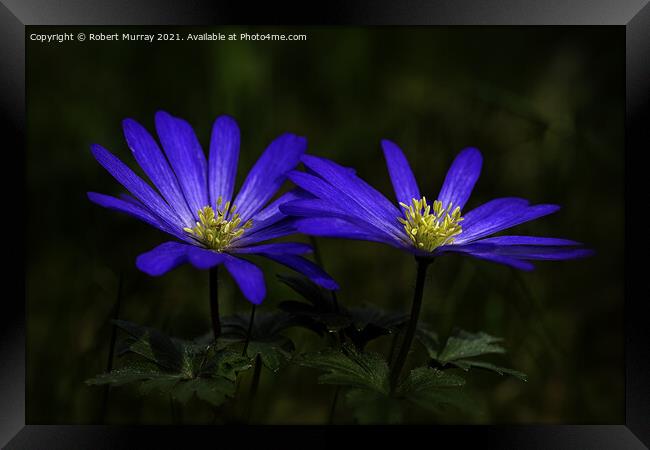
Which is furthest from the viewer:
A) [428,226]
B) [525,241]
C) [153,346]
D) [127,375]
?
[428,226]

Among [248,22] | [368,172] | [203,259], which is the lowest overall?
[203,259]

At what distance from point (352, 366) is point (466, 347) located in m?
0.46

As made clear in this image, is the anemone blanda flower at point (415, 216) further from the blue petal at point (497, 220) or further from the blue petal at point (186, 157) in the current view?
the blue petal at point (186, 157)

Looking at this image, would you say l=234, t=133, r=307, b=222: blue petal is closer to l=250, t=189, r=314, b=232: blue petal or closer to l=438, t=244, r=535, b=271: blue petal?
l=250, t=189, r=314, b=232: blue petal

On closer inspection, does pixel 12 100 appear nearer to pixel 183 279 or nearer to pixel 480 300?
pixel 183 279

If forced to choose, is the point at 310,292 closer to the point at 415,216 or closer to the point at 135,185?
the point at 415,216

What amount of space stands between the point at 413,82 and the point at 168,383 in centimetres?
348

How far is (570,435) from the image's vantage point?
2.09 m

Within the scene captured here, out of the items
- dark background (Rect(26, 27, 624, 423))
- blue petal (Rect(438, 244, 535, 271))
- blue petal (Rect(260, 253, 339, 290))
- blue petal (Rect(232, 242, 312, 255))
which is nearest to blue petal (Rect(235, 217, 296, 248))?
blue petal (Rect(232, 242, 312, 255))

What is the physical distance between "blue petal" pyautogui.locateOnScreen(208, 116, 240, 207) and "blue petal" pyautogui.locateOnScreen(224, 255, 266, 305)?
53 centimetres

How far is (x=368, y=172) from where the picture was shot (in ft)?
14.4

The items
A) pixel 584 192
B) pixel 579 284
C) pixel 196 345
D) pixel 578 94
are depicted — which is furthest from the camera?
pixel 578 94

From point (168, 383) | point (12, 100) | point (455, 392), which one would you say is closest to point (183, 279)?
point (12, 100)

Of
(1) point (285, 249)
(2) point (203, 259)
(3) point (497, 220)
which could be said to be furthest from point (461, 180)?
(2) point (203, 259)
